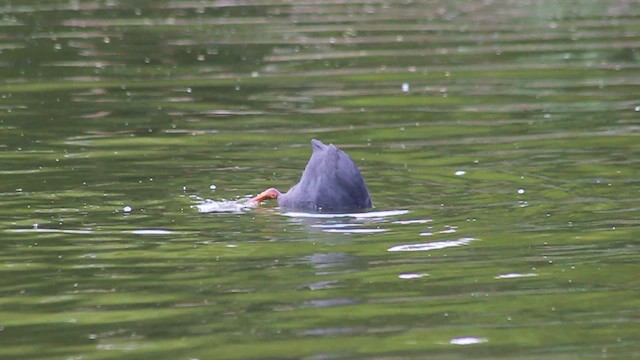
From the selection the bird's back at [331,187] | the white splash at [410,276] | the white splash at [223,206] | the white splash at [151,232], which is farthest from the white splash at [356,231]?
the white splash at [410,276]

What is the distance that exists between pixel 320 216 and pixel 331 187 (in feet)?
0.78

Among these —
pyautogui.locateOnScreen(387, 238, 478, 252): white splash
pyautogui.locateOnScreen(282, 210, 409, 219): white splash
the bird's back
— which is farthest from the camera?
the bird's back

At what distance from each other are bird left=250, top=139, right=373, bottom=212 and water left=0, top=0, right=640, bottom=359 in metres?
0.18

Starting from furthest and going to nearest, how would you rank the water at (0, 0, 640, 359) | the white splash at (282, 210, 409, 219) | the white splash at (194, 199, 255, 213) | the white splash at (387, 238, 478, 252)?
the white splash at (194, 199, 255, 213) → the white splash at (282, 210, 409, 219) → the white splash at (387, 238, 478, 252) → the water at (0, 0, 640, 359)

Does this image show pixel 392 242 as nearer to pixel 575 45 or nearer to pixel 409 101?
pixel 409 101

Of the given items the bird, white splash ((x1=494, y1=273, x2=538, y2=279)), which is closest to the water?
white splash ((x1=494, y1=273, x2=538, y2=279))

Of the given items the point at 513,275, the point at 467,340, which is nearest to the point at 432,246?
the point at 513,275

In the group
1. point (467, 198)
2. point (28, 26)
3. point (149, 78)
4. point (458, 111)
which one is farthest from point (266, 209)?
point (28, 26)

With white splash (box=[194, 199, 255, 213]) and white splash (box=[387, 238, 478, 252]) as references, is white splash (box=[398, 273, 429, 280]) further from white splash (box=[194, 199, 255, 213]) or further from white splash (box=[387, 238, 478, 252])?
white splash (box=[194, 199, 255, 213])

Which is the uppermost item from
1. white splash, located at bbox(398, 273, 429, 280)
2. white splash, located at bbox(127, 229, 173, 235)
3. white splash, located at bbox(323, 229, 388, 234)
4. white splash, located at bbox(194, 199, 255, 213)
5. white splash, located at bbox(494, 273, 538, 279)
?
white splash, located at bbox(127, 229, 173, 235)

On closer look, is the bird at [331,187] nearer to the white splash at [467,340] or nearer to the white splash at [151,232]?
the white splash at [151,232]

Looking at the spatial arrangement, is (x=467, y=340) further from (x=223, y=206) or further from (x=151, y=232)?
(x=223, y=206)

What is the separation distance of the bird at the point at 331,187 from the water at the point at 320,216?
18 centimetres

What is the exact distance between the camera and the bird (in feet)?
37.9
